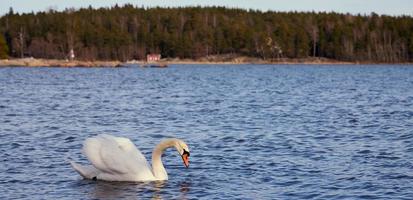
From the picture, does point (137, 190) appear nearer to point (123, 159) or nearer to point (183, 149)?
point (123, 159)

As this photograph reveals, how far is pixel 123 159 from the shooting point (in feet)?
61.6

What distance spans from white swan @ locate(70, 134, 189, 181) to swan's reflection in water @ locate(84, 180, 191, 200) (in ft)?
0.63

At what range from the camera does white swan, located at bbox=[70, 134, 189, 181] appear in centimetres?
1867

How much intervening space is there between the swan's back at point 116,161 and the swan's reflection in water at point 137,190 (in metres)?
0.19

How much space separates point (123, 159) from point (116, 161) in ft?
0.56

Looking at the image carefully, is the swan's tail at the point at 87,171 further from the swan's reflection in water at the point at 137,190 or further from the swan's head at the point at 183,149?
the swan's head at the point at 183,149

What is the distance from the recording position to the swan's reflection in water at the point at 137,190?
1733 centimetres

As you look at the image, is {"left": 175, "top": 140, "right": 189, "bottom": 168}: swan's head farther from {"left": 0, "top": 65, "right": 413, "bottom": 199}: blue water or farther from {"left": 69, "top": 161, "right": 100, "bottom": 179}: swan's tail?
{"left": 69, "top": 161, "right": 100, "bottom": 179}: swan's tail

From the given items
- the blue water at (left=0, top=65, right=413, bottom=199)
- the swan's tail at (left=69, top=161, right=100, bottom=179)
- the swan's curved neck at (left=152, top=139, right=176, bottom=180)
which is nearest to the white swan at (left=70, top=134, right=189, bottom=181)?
the swan's curved neck at (left=152, top=139, right=176, bottom=180)

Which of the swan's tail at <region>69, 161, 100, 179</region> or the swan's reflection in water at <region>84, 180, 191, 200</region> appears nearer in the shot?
the swan's reflection in water at <region>84, 180, 191, 200</region>

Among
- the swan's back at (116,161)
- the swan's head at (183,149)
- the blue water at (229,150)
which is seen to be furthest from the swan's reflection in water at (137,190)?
the swan's head at (183,149)

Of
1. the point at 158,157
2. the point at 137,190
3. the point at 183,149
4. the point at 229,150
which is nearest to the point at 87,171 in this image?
the point at 158,157

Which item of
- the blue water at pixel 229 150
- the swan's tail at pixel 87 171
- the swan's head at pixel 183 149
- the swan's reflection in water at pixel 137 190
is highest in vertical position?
the swan's head at pixel 183 149

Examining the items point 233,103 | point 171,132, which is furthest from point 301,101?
point 171,132
